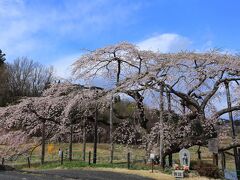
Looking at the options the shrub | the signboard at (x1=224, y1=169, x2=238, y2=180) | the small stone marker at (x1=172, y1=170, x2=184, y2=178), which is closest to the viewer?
the small stone marker at (x1=172, y1=170, x2=184, y2=178)

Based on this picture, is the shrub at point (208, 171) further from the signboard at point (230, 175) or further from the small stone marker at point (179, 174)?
the small stone marker at point (179, 174)

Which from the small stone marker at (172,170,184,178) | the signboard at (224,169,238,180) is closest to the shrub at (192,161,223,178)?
the signboard at (224,169,238,180)

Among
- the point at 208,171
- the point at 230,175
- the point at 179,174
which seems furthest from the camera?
the point at 208,171

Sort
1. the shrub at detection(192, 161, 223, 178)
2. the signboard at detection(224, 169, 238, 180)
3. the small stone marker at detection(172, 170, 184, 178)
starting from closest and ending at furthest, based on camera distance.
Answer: the small stone marker at detection(172, 170, 184, 178), the signboard at detection(224, 169, 238, 180), the shrub at detection(192, 161, 223, 178)

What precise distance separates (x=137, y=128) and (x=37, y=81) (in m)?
48.8

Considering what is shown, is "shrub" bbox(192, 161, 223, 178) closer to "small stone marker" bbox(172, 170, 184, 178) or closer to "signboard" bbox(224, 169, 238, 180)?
"signboard" bbox(224, 169, 238, 180)

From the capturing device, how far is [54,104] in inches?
902

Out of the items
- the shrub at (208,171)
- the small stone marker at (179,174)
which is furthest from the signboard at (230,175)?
the small stone marker at (179,174)

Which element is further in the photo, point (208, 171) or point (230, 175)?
point (208, 171)

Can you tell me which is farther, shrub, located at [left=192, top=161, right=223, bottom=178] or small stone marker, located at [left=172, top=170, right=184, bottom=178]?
shrub, located at [left=192, top=161, right=223, bottom=178]

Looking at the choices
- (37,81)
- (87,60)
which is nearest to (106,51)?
(87,60)

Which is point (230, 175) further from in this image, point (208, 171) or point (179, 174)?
point (179, 174)

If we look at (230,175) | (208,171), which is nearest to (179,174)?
(208,171)

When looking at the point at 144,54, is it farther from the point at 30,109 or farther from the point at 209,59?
the point at 30,109
